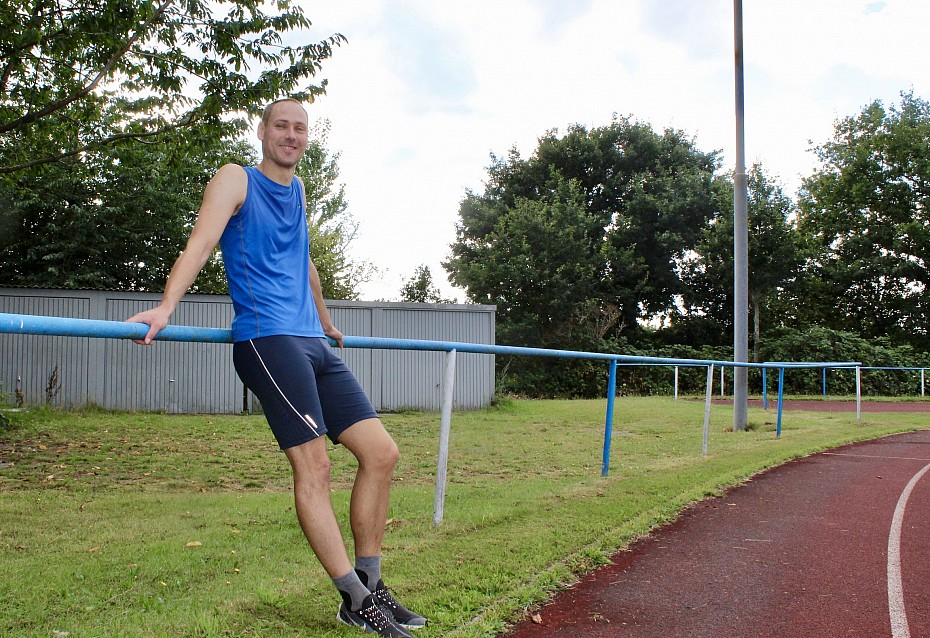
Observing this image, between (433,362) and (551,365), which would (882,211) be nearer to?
(551,365)

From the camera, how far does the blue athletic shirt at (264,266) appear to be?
99.7 inches

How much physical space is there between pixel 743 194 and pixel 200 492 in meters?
10.4

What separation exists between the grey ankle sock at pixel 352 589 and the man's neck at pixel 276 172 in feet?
4.50

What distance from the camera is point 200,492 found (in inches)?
243

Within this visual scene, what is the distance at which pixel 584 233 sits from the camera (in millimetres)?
30844

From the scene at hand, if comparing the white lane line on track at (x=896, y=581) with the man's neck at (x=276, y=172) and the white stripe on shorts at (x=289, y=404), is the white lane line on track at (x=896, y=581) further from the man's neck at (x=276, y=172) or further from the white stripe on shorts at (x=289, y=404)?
the man's neck at (x=276, y=172)

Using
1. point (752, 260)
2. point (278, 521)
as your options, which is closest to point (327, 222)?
point (752, 260)

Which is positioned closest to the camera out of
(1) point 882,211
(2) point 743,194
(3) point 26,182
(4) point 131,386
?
(2) point 743,194

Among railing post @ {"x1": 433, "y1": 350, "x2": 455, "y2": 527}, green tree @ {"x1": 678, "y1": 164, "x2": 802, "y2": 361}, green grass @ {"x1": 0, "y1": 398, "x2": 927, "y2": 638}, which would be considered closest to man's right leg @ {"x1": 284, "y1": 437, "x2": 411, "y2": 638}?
green grass @ {"x1": 0, "y1": 398, "x2": 927, "y2": 638}

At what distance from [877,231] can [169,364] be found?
102 feet

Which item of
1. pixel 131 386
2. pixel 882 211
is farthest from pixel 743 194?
pixel 882 211

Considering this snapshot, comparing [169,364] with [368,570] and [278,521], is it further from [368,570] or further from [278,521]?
[368,570]

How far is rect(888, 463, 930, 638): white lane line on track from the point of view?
3053 mm

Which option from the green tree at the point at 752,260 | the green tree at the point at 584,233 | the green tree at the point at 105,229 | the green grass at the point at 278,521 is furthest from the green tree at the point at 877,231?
the green grass at the point at 278,521
